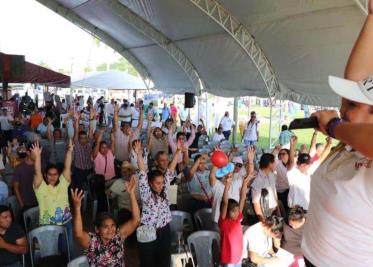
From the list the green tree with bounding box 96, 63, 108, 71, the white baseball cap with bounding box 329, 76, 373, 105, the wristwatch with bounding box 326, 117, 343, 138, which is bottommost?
the wristwatch with bounding box 326, 117, 343, 138

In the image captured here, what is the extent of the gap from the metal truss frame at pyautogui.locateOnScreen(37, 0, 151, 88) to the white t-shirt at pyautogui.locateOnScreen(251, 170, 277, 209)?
15.0 meters

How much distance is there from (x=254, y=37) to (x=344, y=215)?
10.4 meters

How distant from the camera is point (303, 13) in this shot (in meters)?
8.60

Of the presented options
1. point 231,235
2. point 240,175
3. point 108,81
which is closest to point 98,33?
point 108,81

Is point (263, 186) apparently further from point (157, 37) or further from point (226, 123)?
point (157, 37)

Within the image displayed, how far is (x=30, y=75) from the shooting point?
43.7ft

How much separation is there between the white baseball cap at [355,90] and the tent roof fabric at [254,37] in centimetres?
705


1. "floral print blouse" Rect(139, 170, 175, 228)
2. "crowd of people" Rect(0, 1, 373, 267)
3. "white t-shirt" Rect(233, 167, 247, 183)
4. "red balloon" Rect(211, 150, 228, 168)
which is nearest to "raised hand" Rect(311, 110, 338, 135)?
"crowd of people" Rect(0, 1, 373, 267)

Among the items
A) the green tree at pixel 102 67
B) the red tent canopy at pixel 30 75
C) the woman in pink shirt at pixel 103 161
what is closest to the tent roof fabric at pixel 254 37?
the red tent canopy at pixel 30 75

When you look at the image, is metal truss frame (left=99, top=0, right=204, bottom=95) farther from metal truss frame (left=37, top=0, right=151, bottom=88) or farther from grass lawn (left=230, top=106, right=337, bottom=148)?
metal truss frame (left=37, top=0, right=151, bottom=88)

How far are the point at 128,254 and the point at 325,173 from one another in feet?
14.7

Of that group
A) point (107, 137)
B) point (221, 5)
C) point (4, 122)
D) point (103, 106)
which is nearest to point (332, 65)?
point (221, 5)

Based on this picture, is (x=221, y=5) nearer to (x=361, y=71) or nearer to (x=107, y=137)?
(x=107, y=137)

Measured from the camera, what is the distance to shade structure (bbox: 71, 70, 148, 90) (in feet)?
54.6
